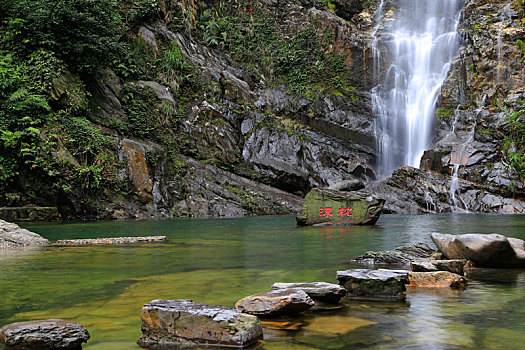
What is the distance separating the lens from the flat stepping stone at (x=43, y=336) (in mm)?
2691

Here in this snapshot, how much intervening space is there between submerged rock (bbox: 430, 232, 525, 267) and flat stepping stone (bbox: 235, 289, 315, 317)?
389 centimetres

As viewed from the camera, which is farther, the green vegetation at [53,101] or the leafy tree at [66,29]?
the leafy tree at [66,29]

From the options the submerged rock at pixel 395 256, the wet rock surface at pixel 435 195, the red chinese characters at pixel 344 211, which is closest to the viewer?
the submerged rock at pixel 395 256

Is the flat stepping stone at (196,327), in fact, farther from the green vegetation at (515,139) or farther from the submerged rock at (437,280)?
the green vegetation at (515,139)

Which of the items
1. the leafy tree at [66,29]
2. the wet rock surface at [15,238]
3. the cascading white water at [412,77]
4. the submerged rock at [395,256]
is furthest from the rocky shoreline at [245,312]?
the cascading white water at [412,77]

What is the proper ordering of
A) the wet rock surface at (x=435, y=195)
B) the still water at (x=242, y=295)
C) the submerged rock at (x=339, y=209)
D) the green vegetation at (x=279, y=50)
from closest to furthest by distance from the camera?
the still water at (x=242, y=295) < the submerged rock at (x=339, y=209) < the wet rock surface at (x=435, y=195) < the green vegetation at (x=279, y=50)

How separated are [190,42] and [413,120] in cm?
1884

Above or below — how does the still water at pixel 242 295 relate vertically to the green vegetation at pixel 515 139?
below

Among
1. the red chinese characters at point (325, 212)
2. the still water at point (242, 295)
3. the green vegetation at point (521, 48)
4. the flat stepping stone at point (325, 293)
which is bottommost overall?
the still water at point (242, 295)

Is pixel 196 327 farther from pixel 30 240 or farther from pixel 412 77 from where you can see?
pixel 412 77

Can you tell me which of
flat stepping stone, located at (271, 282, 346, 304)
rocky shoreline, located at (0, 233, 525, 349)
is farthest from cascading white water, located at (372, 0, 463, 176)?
flat stepping stone, located at (271, 282, 346, 304)

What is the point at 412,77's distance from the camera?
119ft

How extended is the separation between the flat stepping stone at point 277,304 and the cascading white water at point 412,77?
30.3m

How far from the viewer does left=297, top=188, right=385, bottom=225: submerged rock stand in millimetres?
16531
